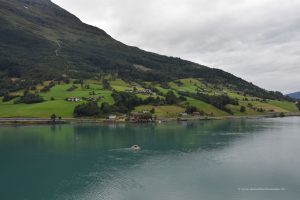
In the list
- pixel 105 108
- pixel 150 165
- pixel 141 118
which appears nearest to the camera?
pixel 150 165

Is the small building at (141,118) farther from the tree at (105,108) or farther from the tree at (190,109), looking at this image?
the tree at (190,109)

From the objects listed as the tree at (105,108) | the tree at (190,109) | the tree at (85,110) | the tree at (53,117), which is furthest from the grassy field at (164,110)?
the tree at (53,117)

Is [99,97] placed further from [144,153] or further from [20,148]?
[144,153]

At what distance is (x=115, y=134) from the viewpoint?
390 ft

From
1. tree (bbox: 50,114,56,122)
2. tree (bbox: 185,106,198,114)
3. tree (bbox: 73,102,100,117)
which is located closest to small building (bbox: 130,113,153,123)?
tree (bbox: 73,102,100,117)

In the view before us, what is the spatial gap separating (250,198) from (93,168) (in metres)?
31.2

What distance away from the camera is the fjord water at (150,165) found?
55062 mm

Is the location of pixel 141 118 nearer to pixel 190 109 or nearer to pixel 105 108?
pixel 105 108

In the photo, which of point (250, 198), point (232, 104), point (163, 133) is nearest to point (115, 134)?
point (163, 133)

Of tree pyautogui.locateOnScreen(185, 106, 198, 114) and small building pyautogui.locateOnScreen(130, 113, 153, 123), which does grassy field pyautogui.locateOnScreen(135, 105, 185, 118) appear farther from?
small building pyautogui.locateOnScreen(130, 113, 153, 123)

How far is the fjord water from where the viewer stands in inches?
2168

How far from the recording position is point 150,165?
238 feet

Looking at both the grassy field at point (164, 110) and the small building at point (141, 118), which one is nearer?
the small building at point (141, 118)

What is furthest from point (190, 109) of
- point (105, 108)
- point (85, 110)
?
point (85, 110)
